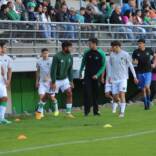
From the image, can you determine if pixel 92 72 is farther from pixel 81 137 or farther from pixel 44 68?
pixel 81 137

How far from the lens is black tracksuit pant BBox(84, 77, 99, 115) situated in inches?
780

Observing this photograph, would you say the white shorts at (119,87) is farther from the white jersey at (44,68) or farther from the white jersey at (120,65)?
the white jersey at (44,68)

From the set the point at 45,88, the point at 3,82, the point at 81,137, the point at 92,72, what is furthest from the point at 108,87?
the point at 81,137

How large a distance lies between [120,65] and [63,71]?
5.37 ft

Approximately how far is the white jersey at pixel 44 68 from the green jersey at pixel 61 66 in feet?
1.56

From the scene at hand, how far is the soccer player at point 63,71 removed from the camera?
1967cm

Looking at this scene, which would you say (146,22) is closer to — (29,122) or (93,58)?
(93,58)

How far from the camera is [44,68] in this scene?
2038 centimetres

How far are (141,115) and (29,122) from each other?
11.7ft

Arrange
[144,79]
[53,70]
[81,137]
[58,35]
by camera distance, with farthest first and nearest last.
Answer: [58,35] → [144,79] → [53,70] → [81,137]

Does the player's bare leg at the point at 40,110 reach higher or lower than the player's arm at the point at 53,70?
lower

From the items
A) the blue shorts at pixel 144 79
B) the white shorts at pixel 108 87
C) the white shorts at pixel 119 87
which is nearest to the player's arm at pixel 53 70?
the white shorts at pixel 119 87

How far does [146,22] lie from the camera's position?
102 feet

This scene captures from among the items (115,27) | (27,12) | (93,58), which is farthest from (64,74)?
(115,27)
